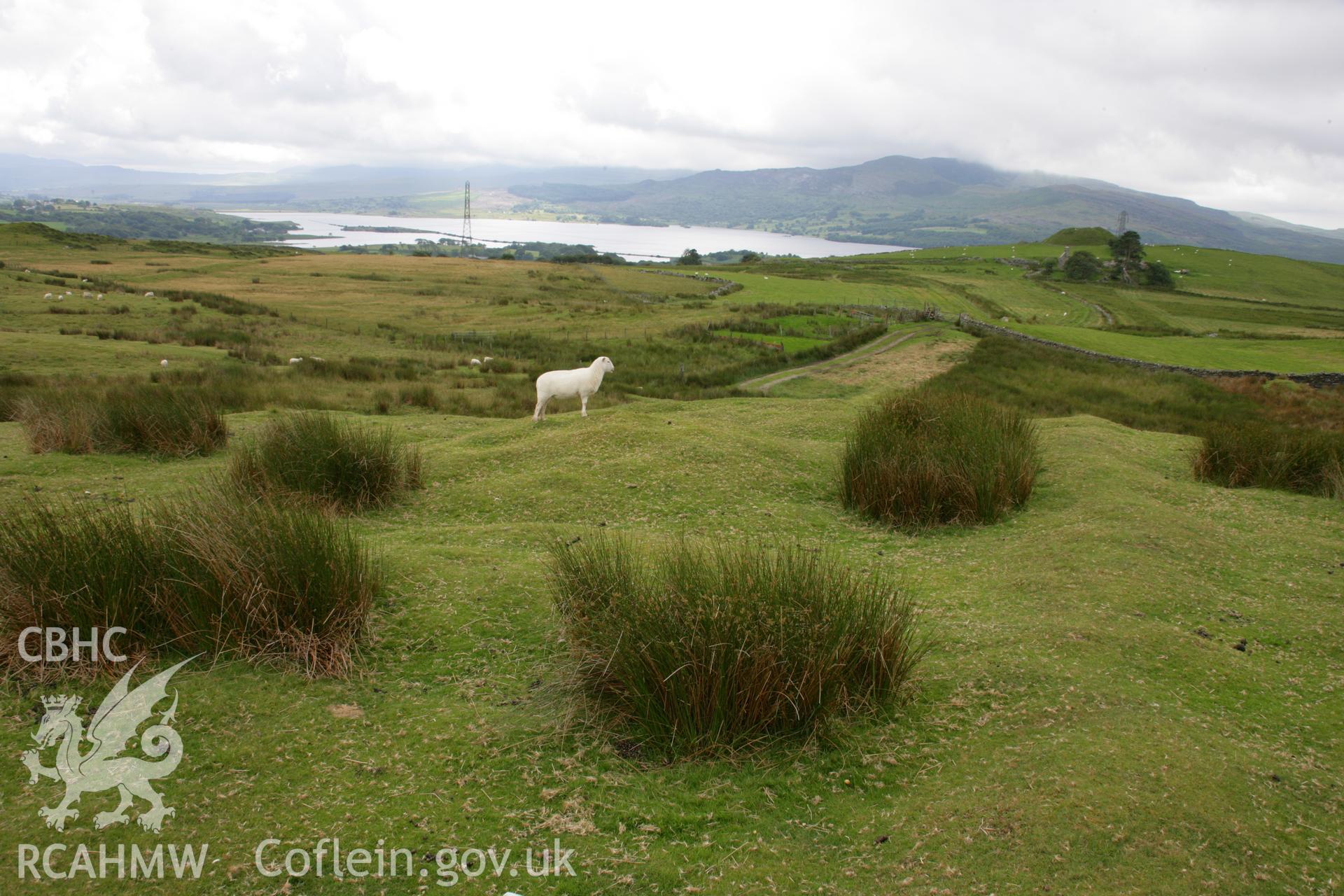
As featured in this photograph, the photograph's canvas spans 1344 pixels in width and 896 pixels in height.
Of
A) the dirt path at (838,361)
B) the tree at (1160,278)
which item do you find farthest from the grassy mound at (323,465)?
the tree at (1160,278)

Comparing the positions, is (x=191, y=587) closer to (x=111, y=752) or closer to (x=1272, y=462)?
(x=111, y=752)

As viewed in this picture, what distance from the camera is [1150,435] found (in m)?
13.5

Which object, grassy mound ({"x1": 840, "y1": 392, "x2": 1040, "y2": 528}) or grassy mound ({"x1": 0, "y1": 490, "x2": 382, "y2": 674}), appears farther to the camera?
grassy mound ({"x1": 840, "y1": 392, "x2": 1040, "y2": 528})

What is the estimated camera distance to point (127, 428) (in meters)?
10.4

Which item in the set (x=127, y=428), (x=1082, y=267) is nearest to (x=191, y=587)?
(x=127, y=428)

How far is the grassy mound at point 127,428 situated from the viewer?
10172mm

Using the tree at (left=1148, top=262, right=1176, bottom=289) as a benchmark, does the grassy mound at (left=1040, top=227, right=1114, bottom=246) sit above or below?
above

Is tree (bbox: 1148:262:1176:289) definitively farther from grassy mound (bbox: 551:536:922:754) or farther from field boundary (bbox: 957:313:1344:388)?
grassy mound (bbox: 551:536:922:754)

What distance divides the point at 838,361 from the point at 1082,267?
7201 centimetres

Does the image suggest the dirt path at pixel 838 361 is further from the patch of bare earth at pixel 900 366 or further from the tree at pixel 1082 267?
the tree at pixel 1082 267

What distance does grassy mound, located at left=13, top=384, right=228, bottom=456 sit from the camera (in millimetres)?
10172

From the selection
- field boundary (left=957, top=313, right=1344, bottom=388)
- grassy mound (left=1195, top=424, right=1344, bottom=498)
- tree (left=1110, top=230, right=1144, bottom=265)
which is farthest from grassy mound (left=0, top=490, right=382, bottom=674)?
tree (left=1110, top=230, right=1144, bottom=265)

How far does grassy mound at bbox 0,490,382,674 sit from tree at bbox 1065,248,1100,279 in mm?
94305

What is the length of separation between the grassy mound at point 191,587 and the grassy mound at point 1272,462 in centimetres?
1128
